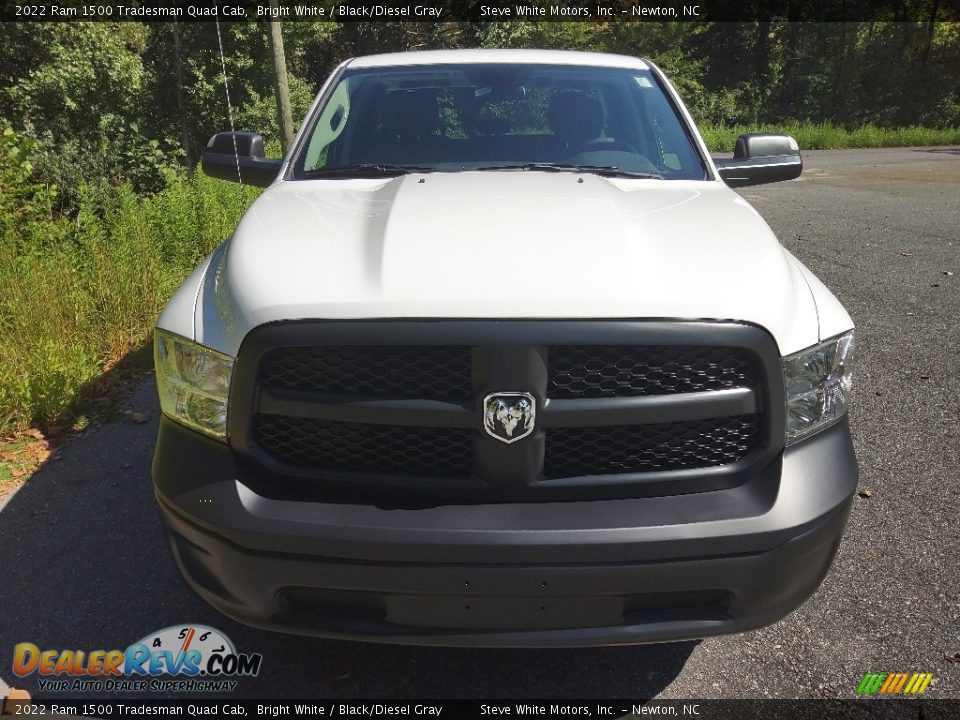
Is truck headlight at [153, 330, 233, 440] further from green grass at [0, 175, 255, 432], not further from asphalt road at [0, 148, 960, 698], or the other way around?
green grass at [0, 175, 255, 432]

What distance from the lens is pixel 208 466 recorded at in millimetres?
1963

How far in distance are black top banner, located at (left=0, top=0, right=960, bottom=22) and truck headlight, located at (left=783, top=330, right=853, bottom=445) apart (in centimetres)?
1124

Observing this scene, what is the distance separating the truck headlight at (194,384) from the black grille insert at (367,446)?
0.12 meters

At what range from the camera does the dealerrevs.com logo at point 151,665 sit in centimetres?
237

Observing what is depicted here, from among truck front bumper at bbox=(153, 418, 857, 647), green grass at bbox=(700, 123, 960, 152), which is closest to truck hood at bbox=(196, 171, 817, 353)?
truck front bumper at bbox=(153, 418, 857, 647)

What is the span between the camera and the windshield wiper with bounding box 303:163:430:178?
3.07 metres

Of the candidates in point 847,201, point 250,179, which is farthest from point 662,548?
point 847,201

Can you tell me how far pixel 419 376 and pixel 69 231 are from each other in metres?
6.61

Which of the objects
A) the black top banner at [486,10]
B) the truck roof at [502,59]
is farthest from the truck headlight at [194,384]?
the black top banner at [486,10]

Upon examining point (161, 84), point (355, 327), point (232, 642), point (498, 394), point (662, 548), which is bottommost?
point (161, 84)

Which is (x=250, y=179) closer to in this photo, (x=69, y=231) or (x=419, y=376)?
(x=419, y=376)

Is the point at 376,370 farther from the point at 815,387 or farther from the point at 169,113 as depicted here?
the point at 169,113

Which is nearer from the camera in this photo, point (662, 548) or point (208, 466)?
point (662, 548)

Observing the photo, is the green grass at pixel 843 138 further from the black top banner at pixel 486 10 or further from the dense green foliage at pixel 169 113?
the black top banner at pixel 486 10
